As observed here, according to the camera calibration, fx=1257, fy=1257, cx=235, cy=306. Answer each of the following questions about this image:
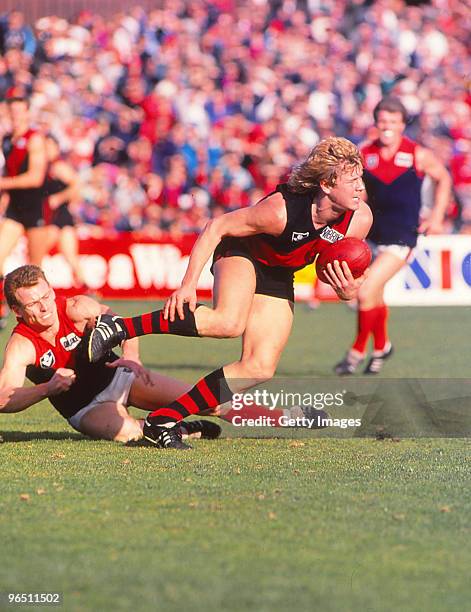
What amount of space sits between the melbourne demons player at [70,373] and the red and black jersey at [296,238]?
2.69 ft

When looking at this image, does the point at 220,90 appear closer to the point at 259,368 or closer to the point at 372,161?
the point at 372,161

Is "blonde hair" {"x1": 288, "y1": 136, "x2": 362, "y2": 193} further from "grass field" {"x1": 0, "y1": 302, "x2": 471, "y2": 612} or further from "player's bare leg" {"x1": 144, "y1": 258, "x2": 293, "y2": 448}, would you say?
"grass field" {"x1": 0, "y1": 302, "x2": 471, "y2": 612}

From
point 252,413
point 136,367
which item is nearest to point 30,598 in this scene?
point 136,367

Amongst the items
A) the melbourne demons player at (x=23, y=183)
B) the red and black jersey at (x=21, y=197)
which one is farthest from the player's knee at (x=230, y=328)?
the red and black jersey at (x=21, y=197)

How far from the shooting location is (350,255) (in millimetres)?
6082

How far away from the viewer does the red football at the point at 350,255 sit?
6078 mm

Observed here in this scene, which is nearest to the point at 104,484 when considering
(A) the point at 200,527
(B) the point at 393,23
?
(A) the point at 200,527

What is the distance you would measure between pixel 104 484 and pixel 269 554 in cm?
139

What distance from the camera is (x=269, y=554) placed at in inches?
157

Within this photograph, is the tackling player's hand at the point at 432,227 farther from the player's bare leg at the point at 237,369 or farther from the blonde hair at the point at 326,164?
the blonde hair at the point at 326,164

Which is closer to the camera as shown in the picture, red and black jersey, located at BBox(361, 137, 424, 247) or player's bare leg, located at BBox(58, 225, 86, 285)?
red and black jersey, located at BBox(361, 137, 424, 247)

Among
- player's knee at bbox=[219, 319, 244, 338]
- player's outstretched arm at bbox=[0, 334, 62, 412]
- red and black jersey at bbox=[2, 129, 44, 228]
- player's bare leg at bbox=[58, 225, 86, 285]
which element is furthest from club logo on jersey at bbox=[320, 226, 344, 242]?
player's bare leg at bbox=[58, 225, 86, 285]

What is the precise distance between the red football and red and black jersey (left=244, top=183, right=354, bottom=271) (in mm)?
83

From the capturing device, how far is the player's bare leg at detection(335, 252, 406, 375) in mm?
9641
